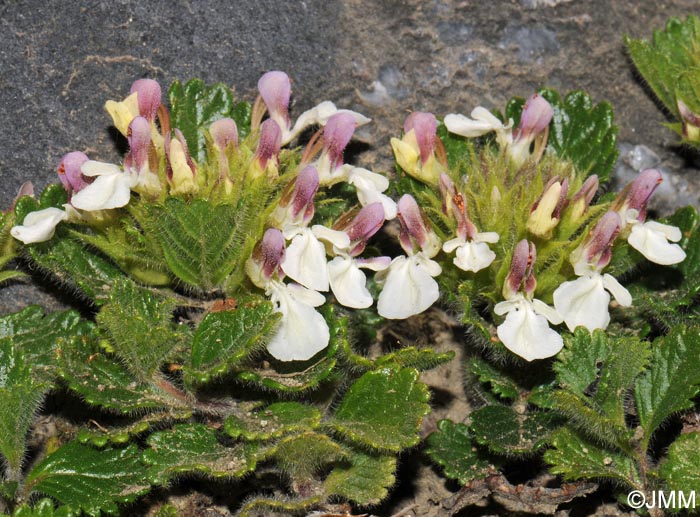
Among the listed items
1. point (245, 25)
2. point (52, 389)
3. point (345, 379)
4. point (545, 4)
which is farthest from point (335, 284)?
point (545, 4)

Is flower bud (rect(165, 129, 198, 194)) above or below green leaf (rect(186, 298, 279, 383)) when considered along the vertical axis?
above

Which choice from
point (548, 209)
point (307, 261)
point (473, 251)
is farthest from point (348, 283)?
point (548, 209)

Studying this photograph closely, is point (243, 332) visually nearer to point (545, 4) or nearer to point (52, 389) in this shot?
point (52, 389)

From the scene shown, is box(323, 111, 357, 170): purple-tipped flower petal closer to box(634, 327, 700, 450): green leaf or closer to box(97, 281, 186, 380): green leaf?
box(97, 281, 186, 380): green leaf

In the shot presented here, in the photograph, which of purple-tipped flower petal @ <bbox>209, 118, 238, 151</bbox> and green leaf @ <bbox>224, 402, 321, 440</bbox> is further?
purple-tipped flower petal @ <bbox>209, 118, 238, 151</bbox>

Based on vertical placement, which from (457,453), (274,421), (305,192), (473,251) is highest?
(305,192)

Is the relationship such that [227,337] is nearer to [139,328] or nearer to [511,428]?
[139,328]

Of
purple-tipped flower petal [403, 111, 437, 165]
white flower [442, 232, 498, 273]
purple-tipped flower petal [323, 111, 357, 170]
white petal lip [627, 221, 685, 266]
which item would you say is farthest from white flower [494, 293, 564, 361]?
purple-tipped flower petal [323, 111, 357, 170]
